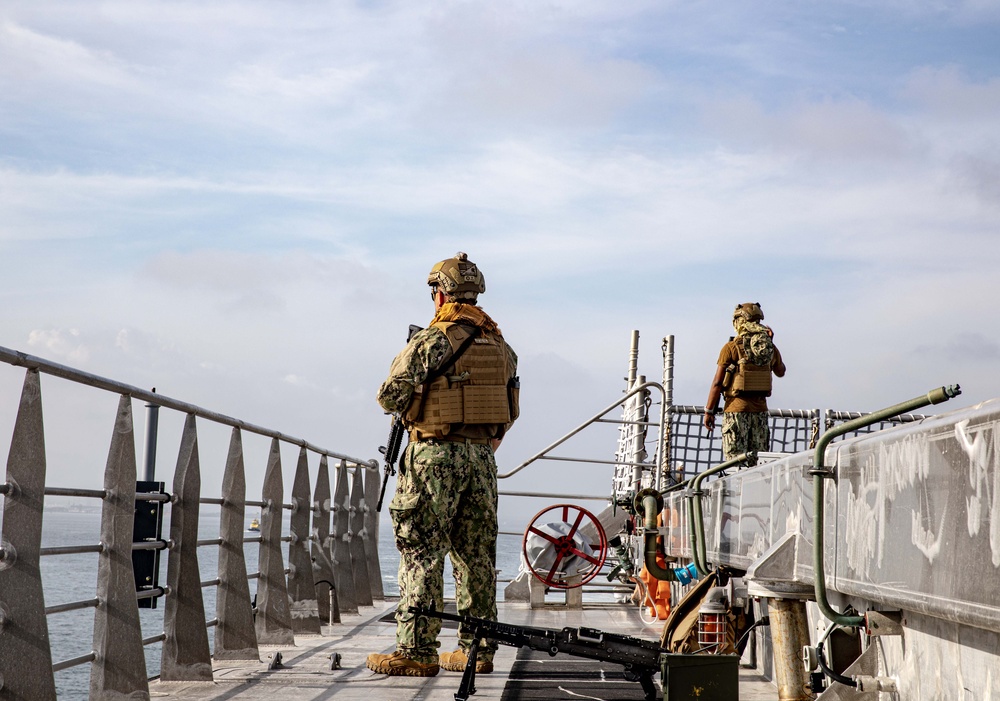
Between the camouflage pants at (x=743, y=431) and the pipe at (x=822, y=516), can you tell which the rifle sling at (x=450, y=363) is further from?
the camouflage pants at (x=743, y=431)

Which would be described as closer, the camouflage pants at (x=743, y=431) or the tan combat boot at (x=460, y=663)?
the tan combat boot at (x=460, y=663)

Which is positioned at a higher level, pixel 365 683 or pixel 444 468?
pixel 444 468

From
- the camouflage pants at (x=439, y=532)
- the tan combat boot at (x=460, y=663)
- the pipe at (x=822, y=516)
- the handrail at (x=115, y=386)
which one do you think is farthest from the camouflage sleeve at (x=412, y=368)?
the pipe at (x=822, y=516)

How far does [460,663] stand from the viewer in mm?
5352

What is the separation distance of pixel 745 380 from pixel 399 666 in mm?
4606

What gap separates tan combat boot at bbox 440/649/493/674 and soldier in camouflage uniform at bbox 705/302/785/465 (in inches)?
156

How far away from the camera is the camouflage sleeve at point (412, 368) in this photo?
5254 mm

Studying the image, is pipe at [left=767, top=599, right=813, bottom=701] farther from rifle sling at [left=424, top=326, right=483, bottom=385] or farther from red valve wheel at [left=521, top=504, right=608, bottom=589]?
red valve wheel at [left=521, top=504, right=608, bottom=589]

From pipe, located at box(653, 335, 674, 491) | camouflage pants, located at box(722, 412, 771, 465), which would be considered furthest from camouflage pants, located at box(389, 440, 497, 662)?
pipe, located at box(653, 335, 674, 491)

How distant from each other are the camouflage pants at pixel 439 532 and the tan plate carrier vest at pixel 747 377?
3824 mm

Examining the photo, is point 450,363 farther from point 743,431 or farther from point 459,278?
point 743,431

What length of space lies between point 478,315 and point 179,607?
6.34ft

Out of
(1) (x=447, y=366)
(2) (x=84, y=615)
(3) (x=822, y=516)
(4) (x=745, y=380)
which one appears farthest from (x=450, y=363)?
(2) (x=84, y=615)

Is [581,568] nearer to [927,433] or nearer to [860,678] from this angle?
[860,678]
